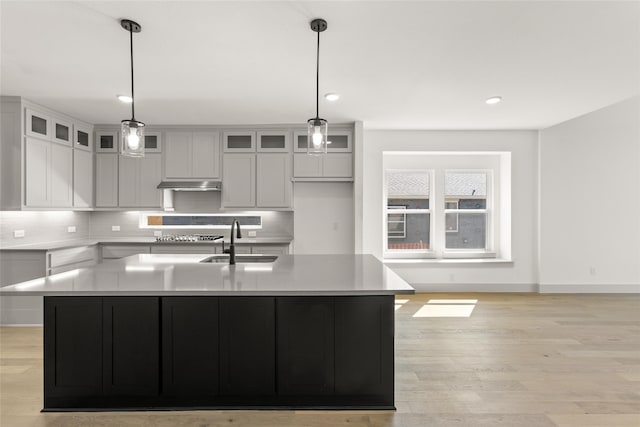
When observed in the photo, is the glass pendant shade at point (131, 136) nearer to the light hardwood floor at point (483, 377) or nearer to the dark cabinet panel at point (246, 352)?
the dark cabinet panel at point (246, 352)

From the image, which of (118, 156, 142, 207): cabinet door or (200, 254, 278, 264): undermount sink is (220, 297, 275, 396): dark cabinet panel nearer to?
(200, 254, 278, 264): undermount sink

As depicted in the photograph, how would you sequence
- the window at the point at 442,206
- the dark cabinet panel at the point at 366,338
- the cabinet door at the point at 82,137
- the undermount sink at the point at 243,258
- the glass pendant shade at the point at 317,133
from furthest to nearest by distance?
the window at the point at 442,206 → the cabinet door at the point at 82,137 → the undermount sink at the point at 243,258 → the glass pendant shade at the point at 317,133 → the dark cabinet panel at the point at 366,338

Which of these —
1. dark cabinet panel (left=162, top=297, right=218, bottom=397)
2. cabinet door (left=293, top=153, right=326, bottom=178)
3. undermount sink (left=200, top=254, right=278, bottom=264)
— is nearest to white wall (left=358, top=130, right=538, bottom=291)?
cabinet door (left=293, top=153, right=326, bottom=178)

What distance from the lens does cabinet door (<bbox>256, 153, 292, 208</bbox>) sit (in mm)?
5410

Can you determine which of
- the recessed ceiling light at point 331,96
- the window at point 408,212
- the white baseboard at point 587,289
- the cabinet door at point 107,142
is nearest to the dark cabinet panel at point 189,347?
the recessed ceiling light at point 331,96

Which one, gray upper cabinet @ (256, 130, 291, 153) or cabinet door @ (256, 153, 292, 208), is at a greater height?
gray upper cabinet @ (256, 130, 291, 153)

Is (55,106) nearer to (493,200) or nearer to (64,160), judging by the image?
(64,160)

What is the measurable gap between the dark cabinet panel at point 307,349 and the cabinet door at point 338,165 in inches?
124

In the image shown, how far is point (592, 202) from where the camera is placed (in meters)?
5.81

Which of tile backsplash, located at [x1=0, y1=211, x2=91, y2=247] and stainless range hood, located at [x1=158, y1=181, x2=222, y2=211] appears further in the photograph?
stainless range hood, located at [x1=158, y1=181, x2=222, y2=211]

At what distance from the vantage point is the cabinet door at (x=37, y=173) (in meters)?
4.20

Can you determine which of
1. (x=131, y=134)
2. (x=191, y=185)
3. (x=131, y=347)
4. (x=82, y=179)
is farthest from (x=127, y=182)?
(x=131, y=347)

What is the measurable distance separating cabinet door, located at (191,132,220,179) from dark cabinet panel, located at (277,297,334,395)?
3.52m

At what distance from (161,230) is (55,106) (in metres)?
2.18
